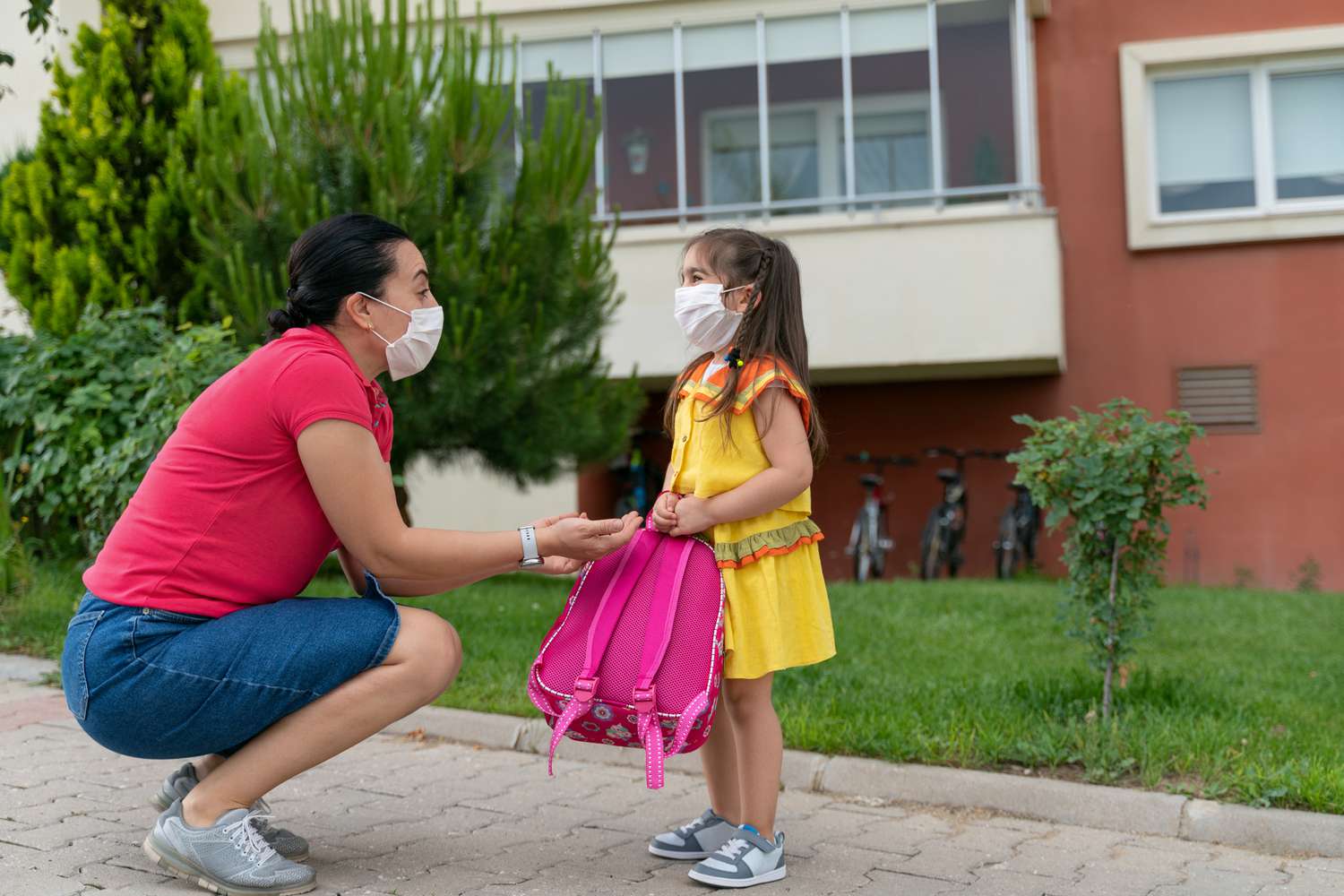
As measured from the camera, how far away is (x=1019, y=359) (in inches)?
451

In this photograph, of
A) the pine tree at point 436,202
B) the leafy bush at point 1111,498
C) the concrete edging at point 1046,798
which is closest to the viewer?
the concrete edging at point 1046,798

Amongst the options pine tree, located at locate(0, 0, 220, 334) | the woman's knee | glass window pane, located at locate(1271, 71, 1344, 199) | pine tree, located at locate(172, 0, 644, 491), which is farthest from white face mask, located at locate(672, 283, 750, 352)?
glass window pane, located at locate(1271, 71, 1344, 199)

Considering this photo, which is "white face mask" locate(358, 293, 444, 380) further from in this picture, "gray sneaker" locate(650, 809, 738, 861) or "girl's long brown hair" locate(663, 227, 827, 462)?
"gray sneaker" locate(650, 809, 738, 861)

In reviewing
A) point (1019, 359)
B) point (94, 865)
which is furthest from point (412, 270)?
point (1019, 359)

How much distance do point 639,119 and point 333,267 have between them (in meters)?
9.70

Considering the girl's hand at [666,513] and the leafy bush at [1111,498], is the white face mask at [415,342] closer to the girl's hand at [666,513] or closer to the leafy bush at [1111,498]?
the girl's hand at [666,513]

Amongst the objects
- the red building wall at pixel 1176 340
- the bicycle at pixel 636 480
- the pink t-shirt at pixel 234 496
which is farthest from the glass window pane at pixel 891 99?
the pink t-shirt at pixel 234 496

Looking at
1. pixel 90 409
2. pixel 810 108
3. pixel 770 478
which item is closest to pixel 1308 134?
pixel 810 108

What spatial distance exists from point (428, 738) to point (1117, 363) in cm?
943

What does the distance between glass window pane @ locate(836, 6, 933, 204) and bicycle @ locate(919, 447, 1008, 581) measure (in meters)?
2.65

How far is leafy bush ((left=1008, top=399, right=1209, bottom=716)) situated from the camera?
457cm

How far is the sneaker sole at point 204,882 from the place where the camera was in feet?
9.86

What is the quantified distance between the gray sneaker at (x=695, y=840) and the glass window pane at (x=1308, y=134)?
11210mm

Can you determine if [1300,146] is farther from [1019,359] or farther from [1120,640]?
[1120,640]
